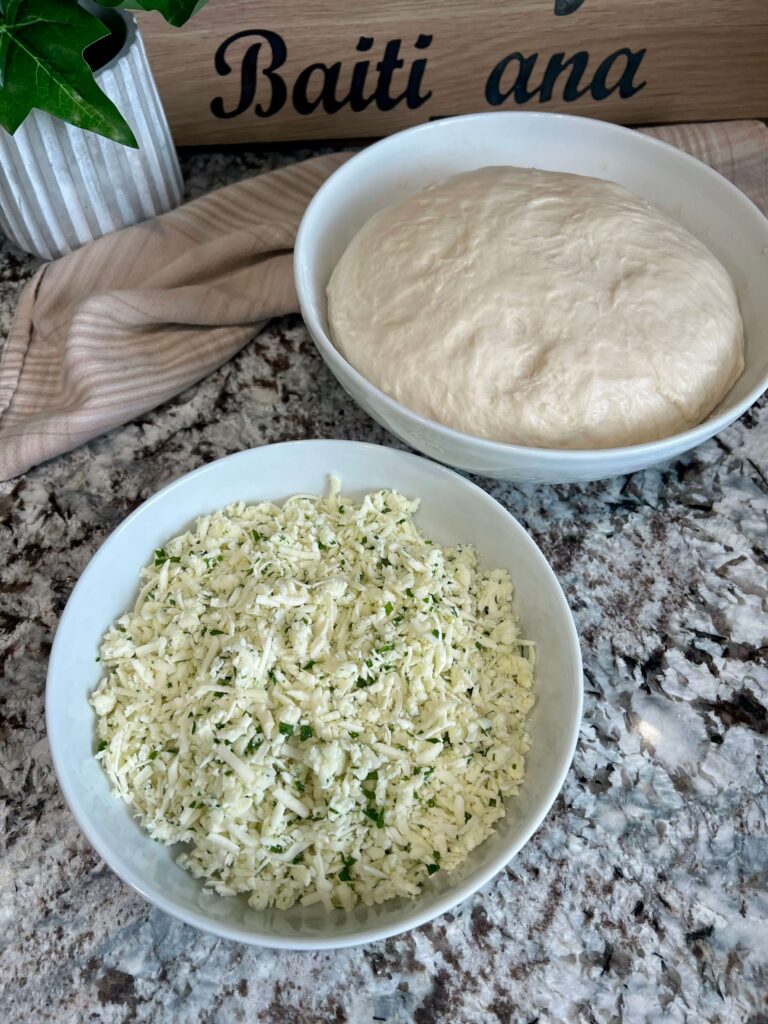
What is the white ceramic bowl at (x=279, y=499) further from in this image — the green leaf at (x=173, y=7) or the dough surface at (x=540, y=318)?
the green leaf at (x=173, y=7)

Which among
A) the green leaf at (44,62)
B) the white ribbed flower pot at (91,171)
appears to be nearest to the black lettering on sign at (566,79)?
the white ribbed flower pot at (91,171)

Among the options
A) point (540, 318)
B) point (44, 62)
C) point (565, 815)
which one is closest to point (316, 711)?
point (565, 815)

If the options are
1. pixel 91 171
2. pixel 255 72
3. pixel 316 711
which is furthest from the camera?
pixel 255 72

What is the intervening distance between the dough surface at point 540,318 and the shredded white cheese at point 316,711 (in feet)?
0.55

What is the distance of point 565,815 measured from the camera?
0.81 meters

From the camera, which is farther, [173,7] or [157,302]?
[157,302]

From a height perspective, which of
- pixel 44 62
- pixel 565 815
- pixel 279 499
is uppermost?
pixel 44 62

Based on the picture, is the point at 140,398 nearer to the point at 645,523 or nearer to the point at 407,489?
the point at 407,489

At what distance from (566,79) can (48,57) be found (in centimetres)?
70

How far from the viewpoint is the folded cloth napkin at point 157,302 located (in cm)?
102

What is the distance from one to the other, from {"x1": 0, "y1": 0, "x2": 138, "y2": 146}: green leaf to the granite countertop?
14.2 inches

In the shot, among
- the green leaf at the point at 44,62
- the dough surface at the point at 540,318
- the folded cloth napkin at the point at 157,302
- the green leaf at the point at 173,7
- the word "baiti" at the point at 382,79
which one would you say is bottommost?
the folded cloth napkin at the point at 157,302

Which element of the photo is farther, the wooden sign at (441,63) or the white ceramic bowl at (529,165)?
the wooden sign at (441,63)

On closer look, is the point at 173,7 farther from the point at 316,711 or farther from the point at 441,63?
the point at 316,711
